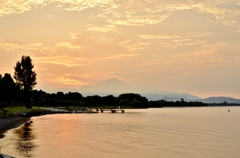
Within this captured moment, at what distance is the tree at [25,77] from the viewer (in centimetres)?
13188

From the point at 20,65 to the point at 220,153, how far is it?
352 feet

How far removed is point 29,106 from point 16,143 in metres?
96.7

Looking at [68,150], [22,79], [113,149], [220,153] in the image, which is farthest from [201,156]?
[22,79]

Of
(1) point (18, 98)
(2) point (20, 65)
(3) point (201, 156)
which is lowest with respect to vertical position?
(3) point (201, 156)

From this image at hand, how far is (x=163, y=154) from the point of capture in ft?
141

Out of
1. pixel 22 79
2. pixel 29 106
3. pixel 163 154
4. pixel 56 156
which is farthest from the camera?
pixel 29 106

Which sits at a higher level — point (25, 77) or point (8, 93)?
point (25, 77)

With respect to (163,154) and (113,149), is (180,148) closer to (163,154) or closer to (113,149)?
(163,154)

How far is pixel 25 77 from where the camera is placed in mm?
132250

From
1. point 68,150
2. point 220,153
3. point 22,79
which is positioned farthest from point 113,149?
point 22,79

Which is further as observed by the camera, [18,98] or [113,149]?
[18,98]

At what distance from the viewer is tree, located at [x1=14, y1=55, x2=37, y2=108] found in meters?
132

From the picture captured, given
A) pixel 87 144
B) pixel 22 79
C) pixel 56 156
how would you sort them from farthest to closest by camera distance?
pixel 22 79
pixel 87 144
pixel 56 156

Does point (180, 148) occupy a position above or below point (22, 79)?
below
